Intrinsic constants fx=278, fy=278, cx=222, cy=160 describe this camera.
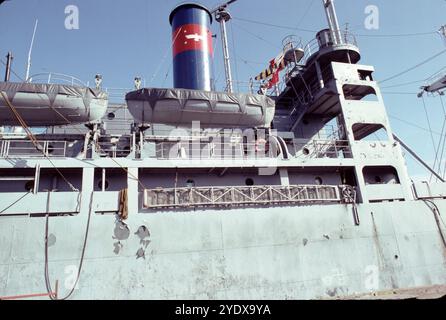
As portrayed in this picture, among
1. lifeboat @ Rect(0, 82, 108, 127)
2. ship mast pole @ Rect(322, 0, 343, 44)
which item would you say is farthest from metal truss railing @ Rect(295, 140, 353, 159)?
lifeboat @ Rect(0, 82, 108, 127)

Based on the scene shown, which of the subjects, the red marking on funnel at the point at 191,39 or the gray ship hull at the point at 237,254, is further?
the red marking on funnel at the point at 191,39

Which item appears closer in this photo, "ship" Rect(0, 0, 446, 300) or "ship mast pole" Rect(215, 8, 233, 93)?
"ship" Rect(0, 0, 446, 300)

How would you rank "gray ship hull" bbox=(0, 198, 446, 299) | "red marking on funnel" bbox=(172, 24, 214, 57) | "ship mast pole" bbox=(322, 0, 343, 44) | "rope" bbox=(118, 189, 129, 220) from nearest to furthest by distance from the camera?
1. "gray ship hull" bbox=(0, 198, 446, 299)
2. "rope" bbox=(118, 189, 129, 220)
3. "ship mast pole" bbox=(322, 0, 343, 44)
4. "red marking on funnel" bbox=(172, 24, 214, 57)

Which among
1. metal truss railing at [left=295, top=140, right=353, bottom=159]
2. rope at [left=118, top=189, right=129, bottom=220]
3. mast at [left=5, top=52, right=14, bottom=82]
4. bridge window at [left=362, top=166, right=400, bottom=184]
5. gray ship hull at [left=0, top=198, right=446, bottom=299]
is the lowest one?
gray ship hull at [left=0, top=198, right=446, bottom=299]

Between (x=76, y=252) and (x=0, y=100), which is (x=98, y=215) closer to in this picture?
(x=76, y=252)

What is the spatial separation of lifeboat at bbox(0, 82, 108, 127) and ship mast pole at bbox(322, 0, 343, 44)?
11.8 m

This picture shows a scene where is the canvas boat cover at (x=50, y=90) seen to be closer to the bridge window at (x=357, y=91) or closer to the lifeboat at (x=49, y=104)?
the lifeboat at (x=49, y=104)

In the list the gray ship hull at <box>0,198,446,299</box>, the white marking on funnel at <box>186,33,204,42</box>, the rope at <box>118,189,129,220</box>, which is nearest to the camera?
the gray ship hull at <box>0,198,446,299</box>

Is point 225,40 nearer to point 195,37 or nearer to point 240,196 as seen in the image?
point 195,37

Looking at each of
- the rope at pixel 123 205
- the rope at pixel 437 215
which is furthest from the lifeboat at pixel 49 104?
the rope at pixel 437 215

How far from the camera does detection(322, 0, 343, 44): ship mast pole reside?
14297 millimetres

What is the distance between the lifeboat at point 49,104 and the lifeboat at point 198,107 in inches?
55.5

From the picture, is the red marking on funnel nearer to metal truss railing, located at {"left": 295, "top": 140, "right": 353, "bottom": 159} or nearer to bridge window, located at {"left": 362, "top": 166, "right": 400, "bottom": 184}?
metal truss railing, located at {"left": 295, "top": 140, "right": 353, "bottom": 159}

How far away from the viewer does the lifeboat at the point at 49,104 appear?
9.57 m
